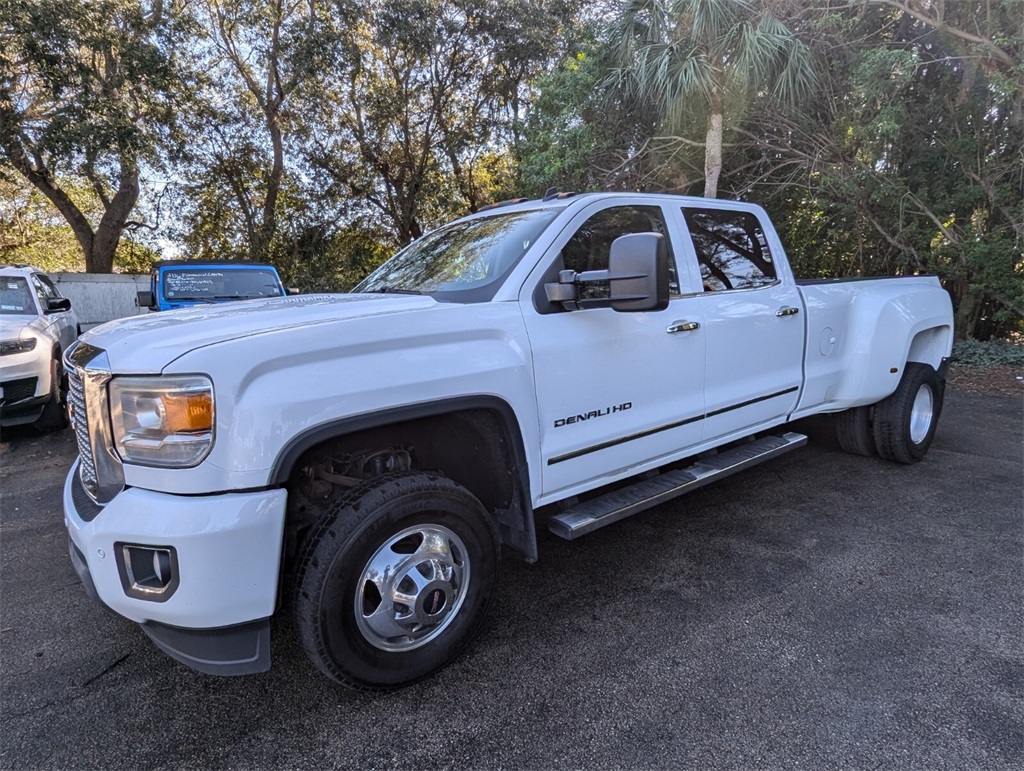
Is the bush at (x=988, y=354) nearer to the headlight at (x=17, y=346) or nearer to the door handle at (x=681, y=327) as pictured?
the door handle at (x=681, y=327)

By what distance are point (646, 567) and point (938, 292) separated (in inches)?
148

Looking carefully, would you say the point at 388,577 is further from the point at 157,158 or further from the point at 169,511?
the point at 157,158

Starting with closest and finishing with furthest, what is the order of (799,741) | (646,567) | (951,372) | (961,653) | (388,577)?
(799,741) < (388,577) < (961,653) < (646,567) < (951,372)

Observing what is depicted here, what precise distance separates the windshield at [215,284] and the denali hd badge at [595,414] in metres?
6.89

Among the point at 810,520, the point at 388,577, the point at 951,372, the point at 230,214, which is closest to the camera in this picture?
the point at 388,577

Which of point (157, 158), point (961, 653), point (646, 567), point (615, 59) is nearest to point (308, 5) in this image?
point (157, 158)

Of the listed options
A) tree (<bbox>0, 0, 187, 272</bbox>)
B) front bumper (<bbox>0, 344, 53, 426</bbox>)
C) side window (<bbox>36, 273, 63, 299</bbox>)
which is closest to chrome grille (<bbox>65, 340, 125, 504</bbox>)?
front bumper (<bbox>0, 344, 53, 426</bbox>)

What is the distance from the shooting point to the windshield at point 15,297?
6633mm

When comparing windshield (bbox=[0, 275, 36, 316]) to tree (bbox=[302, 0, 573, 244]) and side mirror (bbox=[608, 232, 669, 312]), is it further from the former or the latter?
tree (bbox=[302, 0, 573, 244])

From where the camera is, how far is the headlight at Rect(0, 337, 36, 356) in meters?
5.73

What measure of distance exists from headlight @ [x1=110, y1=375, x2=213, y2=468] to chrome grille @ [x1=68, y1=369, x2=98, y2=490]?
334 mm

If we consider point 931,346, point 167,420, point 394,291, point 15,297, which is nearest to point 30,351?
point 15,297

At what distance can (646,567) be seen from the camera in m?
3.26

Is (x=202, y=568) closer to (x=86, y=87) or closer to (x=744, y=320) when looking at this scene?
(x=744, y=320)
